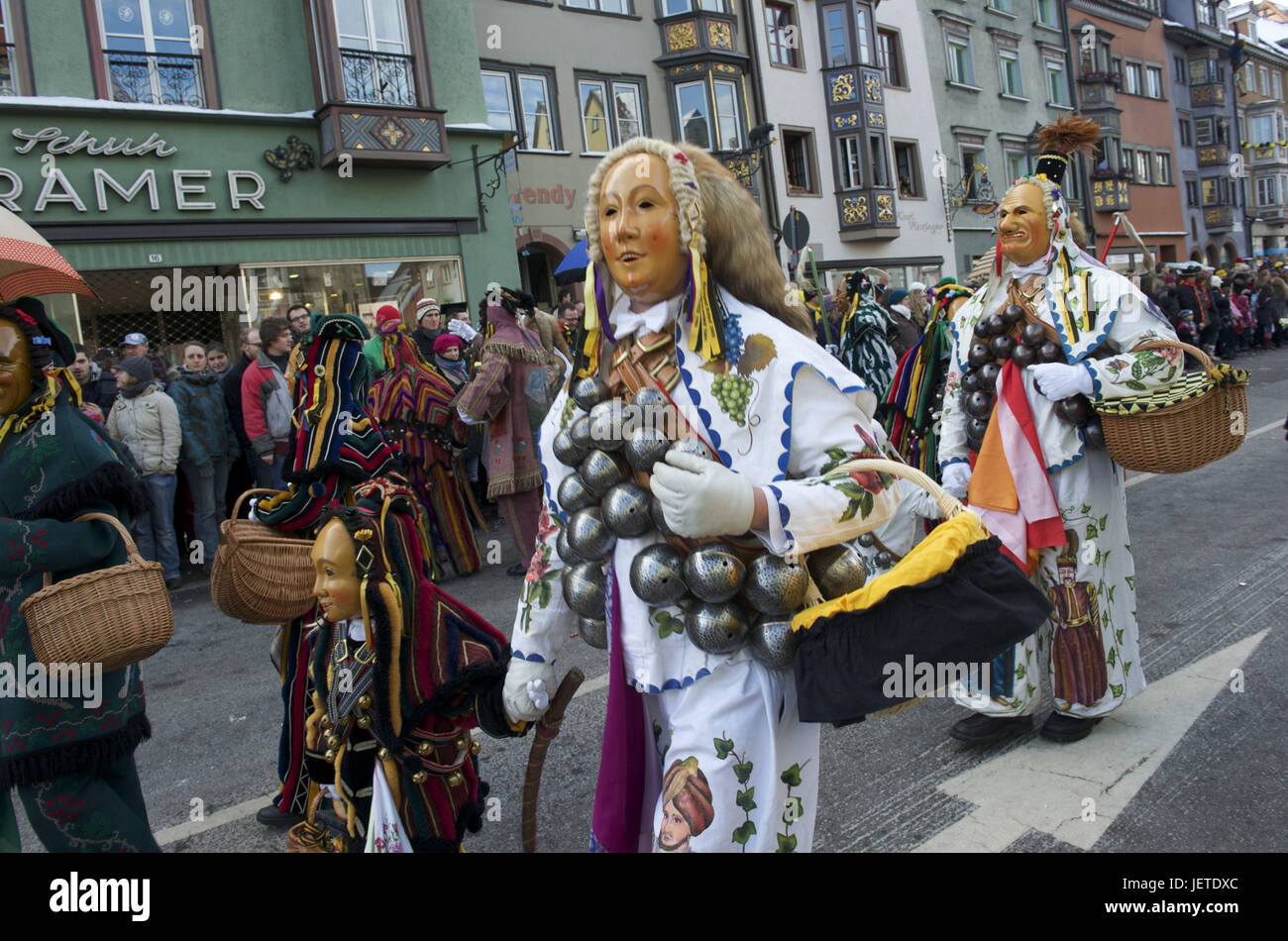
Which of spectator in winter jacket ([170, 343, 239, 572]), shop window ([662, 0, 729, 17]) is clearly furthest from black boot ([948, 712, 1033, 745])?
shop window ([662, 0, 729, 17])

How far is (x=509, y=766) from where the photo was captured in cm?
378

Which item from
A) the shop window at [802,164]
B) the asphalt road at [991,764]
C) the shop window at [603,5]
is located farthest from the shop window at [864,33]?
the asphalt road at [991,764]

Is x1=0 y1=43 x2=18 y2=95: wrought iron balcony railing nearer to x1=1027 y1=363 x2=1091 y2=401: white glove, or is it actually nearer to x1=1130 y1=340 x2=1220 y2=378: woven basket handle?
x1=1027 y1=363 x2=1091 y2=401: white glove

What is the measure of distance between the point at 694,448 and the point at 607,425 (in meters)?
0.24

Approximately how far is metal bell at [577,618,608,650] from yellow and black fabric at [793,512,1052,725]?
2.05ft

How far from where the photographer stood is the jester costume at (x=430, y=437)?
7441 mm

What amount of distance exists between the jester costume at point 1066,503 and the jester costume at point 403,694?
2.09m

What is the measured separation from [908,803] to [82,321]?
12318 mm

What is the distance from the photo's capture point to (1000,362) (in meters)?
3.77

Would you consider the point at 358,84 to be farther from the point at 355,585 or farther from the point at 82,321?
the point at 355,585

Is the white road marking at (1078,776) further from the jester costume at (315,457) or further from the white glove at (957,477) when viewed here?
the jester costume at (315,457)

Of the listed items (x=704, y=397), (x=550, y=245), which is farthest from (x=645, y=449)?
(x=550, y=245)

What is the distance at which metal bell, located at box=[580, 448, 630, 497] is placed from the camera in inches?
84.4

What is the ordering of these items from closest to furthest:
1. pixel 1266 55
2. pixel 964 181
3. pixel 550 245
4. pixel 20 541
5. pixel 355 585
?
pixel 20 541
pixel 355 585
pixel 550 245
pixel 964 181
pixel 1266 55
